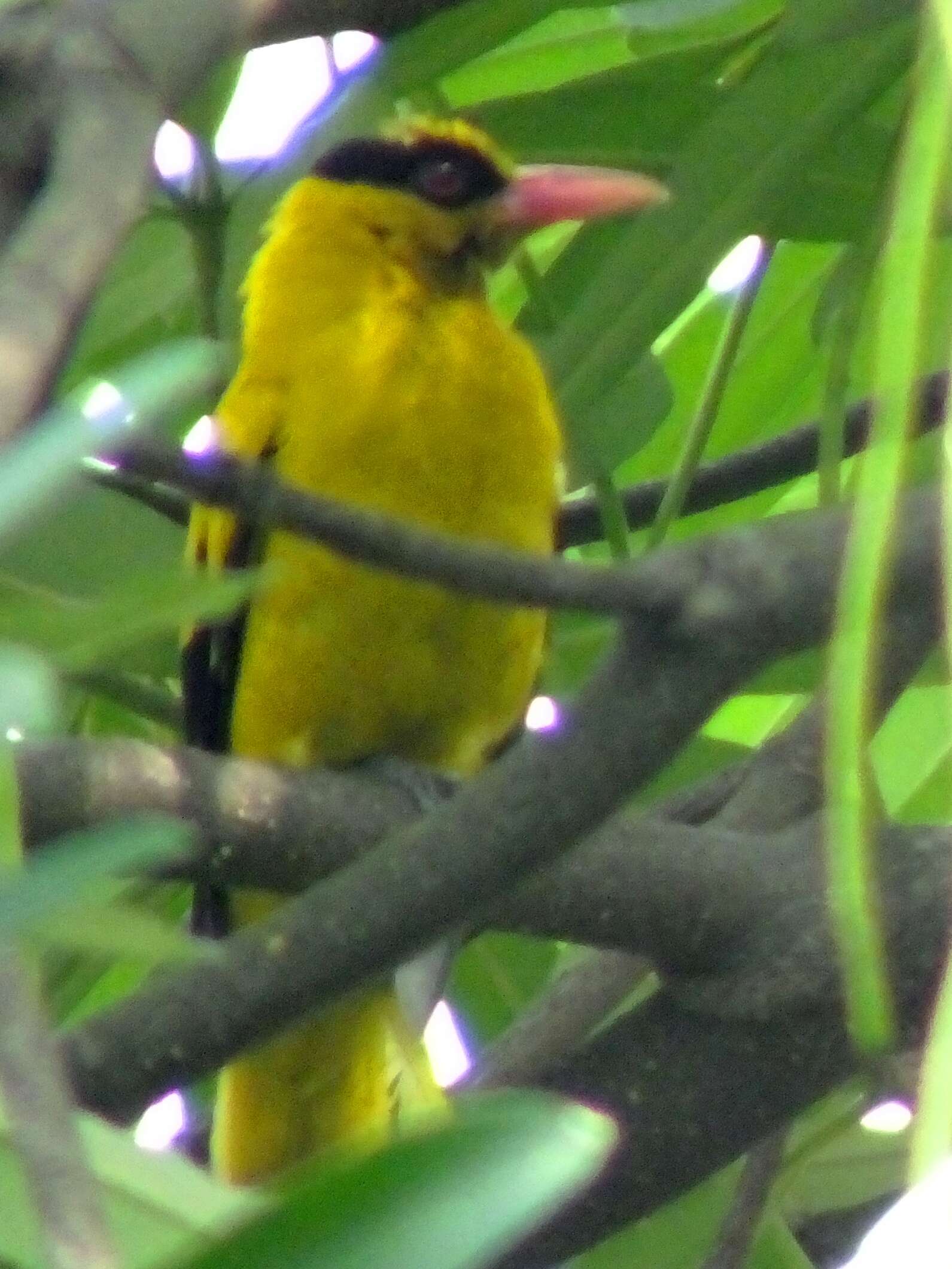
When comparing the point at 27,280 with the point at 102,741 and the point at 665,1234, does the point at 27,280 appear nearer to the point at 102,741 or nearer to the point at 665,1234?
the point at 102,741

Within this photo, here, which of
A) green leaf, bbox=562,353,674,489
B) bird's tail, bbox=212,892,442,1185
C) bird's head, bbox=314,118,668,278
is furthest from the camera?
bird's head, bbox=314,118,668,278

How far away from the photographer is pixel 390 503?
2.13 metres

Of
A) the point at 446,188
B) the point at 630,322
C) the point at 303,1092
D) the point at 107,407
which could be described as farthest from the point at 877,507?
the point at 446,188

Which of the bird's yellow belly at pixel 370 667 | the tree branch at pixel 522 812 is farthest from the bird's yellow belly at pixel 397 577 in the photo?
the tree branch at pixel 522 812

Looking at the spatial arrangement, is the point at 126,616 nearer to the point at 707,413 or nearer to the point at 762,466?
the point at 707,413

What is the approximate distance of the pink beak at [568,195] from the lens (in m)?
1.96

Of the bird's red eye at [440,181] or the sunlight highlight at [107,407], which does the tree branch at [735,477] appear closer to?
the bird's red eye at [440,181]

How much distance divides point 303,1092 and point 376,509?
69cm

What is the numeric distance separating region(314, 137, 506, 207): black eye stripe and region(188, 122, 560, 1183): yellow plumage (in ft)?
0.25

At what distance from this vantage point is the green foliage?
131 centimetres

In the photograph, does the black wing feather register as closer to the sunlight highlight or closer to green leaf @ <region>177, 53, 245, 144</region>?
green leaf @ <region>177, 53, 245, 144</region>

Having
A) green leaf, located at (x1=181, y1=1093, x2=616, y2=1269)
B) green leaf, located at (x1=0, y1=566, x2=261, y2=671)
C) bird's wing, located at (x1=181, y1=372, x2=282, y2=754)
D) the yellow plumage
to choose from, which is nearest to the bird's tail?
the yellow plumage

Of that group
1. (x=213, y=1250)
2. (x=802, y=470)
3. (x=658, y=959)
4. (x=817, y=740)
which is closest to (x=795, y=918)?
(x=658, y=959)

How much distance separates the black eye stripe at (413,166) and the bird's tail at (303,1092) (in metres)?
0.87
